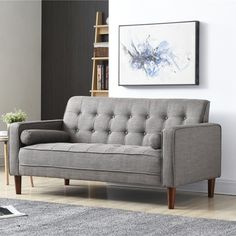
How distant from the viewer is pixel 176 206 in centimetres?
545

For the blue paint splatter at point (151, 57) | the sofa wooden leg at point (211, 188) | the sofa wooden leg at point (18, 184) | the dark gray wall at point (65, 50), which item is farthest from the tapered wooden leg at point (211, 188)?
the dark gray wall at point (65, 50)

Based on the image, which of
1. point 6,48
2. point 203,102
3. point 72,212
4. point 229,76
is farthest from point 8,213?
point 6,48

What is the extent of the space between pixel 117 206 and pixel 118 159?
0.36 meters

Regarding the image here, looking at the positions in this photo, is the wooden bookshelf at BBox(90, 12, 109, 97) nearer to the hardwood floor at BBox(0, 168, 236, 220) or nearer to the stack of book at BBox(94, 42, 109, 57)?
the stack of book at BBox(94, 42, 109, 57)

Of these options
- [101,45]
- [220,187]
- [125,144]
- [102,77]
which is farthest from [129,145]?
[101,45]

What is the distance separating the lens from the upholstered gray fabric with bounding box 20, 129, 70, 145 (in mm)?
5957

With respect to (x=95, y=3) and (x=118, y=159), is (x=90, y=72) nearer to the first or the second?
(x=95, y=3)

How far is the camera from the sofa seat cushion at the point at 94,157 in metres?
5.34

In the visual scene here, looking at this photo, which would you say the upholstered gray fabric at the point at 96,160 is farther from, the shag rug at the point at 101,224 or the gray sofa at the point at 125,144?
the shag rug at the point at 101,224

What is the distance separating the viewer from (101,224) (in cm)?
457

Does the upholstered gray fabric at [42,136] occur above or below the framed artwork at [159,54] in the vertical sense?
below

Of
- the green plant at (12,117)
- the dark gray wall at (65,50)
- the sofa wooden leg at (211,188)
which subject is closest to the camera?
the sofa wooden leg at (211,188)

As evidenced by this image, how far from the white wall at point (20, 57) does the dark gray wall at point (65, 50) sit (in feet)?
0.32

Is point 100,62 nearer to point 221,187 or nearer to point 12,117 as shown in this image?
point 12,117
